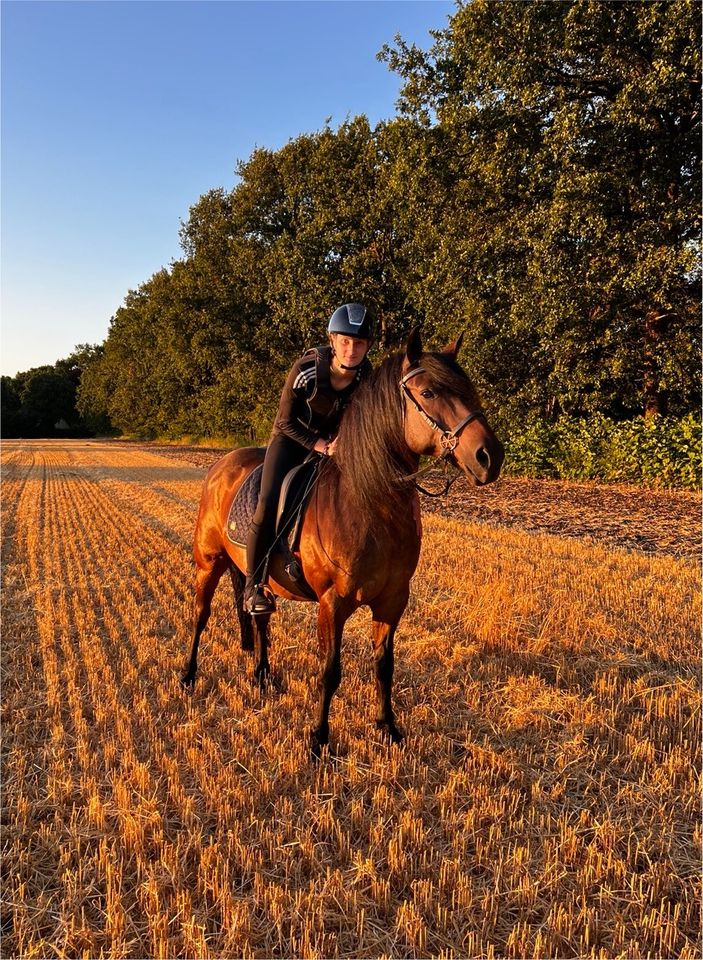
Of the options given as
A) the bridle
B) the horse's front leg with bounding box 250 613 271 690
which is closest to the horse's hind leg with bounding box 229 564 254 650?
the horse's front leg with bounding box 250 613 271 690

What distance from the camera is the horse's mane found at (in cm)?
358

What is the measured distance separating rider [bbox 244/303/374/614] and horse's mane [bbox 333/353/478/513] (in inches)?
10.0

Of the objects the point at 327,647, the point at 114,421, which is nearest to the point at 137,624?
the point at 327,647

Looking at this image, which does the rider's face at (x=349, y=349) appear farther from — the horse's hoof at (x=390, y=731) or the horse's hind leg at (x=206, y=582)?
the horse's hoof at (x=390, y=731)

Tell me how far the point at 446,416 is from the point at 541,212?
14.5 metres

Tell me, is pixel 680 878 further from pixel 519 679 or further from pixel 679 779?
pixel 519 679

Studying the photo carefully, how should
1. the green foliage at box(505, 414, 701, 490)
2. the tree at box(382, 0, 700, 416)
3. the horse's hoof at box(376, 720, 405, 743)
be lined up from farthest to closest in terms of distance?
the green foliage at box(505, 414, 701, 490), the tree at box(382, 0, 700, 416), the horse's hoof at box(376, 720, 405, 743)

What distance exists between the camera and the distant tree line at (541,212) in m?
13.6

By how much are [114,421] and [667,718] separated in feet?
262

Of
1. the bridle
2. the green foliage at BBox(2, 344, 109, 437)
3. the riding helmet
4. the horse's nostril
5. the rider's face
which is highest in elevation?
the green foliage at BBox(2, 344, 109, 437)

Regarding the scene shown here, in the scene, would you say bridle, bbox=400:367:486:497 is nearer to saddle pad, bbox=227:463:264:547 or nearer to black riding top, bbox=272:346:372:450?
black riding top, bbox=272:346:372:450

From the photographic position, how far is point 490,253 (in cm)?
1673

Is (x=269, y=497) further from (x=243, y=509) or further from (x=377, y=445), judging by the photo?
(x=377, y=445)

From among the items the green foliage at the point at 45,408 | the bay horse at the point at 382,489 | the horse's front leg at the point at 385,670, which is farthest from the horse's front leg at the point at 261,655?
the green foliage at the point at 45,408
